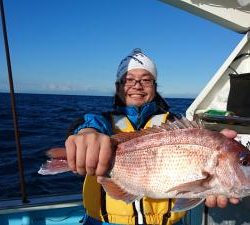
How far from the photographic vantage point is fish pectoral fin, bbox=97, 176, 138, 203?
243 cm

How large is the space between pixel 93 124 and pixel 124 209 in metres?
0.63

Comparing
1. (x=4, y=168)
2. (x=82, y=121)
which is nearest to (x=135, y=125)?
(x=82, y=121)

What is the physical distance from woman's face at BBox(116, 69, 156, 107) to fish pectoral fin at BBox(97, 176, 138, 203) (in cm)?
79

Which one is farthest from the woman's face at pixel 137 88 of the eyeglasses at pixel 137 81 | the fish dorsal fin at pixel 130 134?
the fish dorsal fin at pixel 130 134

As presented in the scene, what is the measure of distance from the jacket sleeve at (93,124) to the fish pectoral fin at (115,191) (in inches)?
13.6

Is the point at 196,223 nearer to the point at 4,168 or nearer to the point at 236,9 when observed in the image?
the point at 236,9

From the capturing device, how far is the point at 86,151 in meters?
2.00

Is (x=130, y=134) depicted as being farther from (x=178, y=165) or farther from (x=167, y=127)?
(x=178, y=165)

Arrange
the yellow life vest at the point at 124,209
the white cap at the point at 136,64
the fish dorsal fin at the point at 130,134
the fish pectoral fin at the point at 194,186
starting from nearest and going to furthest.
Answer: the fish pectoral fin at the point at 194,186
the fish dorsal fin at the point at 130,134
the yellow life vest at the point at 124,209
the white cap at the point at 136,64

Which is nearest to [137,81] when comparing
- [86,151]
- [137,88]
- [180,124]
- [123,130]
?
[137,88]

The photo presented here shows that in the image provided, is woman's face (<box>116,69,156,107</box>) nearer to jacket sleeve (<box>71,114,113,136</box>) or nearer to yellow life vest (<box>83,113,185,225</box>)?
jacket sleeve (<box>71,114,113,136</box>)

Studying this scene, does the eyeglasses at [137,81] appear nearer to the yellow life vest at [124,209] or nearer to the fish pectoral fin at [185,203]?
the yellow life vest at [124,209]

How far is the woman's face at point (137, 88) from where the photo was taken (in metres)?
3.04

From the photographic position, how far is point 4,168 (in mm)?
8289
